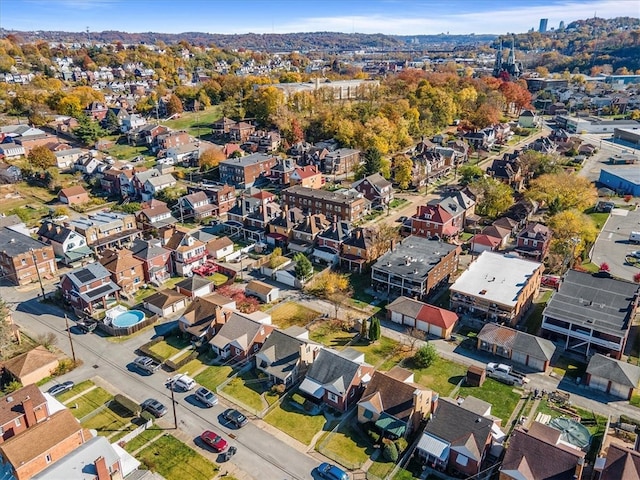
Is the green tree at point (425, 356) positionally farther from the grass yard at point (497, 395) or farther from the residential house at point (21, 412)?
the residential house at point (21, 412)

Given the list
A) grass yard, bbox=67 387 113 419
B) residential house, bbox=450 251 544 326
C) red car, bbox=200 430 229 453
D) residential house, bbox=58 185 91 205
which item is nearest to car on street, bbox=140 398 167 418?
grass yard, bbox=67 387 113 419

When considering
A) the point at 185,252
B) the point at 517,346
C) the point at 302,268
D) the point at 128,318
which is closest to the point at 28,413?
the point at 128,318

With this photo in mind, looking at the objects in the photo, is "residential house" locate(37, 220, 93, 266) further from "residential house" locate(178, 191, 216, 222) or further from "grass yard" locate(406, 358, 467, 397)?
"grass yard" locate(406, 358, 467, 397)

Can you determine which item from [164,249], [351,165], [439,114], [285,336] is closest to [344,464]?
[285,336]

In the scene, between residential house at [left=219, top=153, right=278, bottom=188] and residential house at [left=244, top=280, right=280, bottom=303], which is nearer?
residential house at [left=244, top=280, right=280, bottom=303]

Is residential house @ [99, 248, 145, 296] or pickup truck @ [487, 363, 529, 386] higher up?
residential house @ [99, 248, 145, 296]

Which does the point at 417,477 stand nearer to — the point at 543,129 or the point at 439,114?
the point at 439,114
